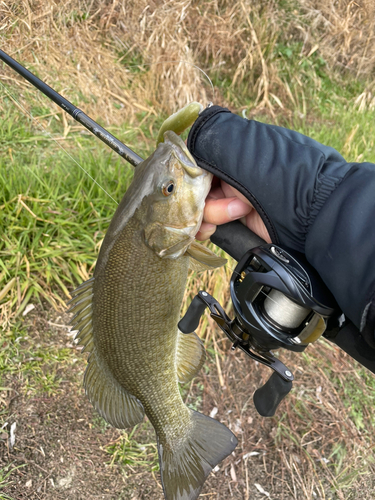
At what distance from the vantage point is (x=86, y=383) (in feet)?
5.78

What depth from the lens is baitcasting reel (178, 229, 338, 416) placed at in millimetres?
1265

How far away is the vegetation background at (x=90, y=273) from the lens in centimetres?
261

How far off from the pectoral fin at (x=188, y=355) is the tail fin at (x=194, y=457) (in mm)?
257

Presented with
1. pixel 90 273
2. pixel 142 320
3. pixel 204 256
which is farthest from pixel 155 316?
pixel 90 273

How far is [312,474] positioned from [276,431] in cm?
37

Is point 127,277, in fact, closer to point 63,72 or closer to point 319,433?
point 319,433

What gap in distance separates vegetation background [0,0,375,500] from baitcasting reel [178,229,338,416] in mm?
1674

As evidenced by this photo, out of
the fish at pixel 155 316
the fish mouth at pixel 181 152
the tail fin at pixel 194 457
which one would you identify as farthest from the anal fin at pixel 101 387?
the fish mouth at pixel 181 152

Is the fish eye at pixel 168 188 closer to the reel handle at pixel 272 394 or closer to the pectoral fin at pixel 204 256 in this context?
the pectoral fin at pixel 204 256

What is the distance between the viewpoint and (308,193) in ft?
4.57

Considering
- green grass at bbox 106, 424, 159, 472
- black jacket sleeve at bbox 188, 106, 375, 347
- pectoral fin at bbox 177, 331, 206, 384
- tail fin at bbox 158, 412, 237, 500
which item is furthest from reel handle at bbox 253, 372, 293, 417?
green grass at bbox 106, 424, 159, 472

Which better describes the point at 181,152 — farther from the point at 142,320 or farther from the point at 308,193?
the point at 142,320

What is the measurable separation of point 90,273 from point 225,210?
169cm

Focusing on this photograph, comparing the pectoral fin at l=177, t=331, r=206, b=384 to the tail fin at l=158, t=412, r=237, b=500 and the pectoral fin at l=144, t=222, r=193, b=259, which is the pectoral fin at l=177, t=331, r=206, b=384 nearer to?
the tail fin at l=158, t=412, r=237, b=500
